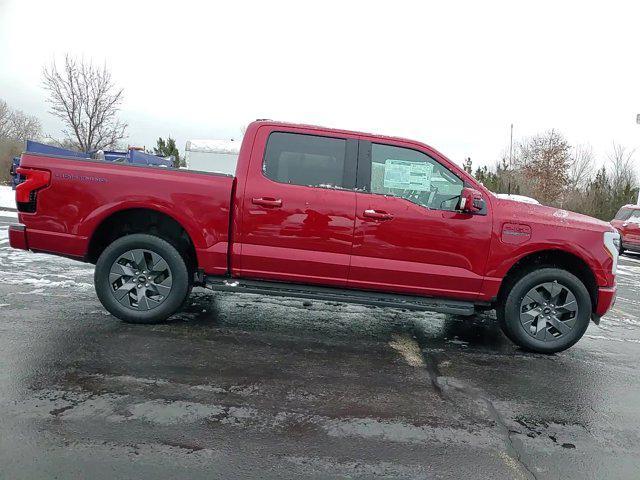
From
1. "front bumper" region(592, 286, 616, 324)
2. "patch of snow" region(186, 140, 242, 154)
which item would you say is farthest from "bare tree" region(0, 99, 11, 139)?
"front bumper" region(592, 286, 616, 324)

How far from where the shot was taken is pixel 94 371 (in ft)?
12.1

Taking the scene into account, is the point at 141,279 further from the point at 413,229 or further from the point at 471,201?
the point at 471,201

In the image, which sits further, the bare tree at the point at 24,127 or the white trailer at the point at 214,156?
the bare tree at the point at 24,127

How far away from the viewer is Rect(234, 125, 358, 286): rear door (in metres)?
4.65

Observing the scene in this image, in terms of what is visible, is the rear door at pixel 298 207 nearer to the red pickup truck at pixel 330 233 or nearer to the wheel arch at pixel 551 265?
the red pickup truck at pixel 330 233

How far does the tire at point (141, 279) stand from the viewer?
4.75 m

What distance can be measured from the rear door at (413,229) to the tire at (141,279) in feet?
5.62

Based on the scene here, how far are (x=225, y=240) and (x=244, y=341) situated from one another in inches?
38.6

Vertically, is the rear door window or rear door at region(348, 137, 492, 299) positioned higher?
the rear door window

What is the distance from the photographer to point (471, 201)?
4.51 metres

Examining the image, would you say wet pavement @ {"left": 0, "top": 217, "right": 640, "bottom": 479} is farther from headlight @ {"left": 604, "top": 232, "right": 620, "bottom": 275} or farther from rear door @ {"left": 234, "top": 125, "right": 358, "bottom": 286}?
headlight @ {"left": 604, "top": 232, "right": 620, "bottom": 275}

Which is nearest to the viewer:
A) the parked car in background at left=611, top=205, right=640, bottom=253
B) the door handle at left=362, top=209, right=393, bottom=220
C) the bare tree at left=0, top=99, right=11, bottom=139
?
the door handle at left=362, top=209, right=393, bottom=220

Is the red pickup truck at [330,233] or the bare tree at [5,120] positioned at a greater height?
the bare tree at [5,120]

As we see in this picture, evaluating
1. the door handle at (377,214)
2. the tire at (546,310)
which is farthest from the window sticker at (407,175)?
the tire at (546,310)
